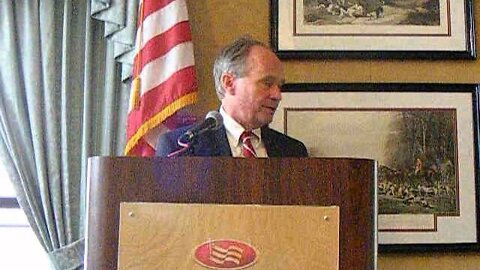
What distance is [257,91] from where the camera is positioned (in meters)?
2.18

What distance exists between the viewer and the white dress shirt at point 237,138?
6.97 ft

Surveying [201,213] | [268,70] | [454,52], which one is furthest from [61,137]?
[454,52]

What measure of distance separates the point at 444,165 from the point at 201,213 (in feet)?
5.04

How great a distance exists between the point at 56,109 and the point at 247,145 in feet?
3.22

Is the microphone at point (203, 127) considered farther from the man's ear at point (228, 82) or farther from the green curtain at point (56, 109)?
the green curtain at point (56, 109)

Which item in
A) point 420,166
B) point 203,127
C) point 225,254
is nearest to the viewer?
point 225,254

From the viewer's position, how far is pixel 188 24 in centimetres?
271

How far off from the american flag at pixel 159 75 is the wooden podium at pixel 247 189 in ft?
3.58

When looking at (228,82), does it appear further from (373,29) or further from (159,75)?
(373,29)

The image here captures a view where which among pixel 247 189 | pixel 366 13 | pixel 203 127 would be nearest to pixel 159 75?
pixel 366 13

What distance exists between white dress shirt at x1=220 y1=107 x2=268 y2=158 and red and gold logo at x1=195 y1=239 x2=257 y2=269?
0.69 m

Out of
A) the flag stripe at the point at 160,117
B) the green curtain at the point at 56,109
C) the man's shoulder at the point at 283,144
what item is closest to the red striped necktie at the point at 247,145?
Result: the man's shoulder at the point at 283,144

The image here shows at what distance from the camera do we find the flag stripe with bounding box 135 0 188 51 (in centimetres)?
264

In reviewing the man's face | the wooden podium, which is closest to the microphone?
the wooden podium
